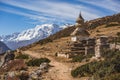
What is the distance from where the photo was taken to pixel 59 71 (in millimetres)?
42750

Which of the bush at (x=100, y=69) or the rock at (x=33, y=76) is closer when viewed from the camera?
the bush at (x=100, y=69)

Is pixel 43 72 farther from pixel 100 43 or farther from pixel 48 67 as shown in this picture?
pixel 100 43

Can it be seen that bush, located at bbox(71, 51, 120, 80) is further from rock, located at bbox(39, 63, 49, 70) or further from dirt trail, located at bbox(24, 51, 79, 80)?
rock, located at bbox(39, 63, 49, 70)

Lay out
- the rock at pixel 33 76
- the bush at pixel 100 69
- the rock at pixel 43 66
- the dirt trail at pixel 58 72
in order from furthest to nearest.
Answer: the rock at pixel 43 66 < the rock at pixel 33 76 < the dirt trail at pixel 58 72 < the bush at pixel 100 69

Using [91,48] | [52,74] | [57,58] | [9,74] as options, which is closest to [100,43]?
[91,48]

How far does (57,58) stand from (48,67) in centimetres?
901

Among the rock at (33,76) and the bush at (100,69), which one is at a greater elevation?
the bush at (100,69)

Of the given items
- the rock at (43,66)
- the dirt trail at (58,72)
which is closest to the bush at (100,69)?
the dirt trail at (58,72)

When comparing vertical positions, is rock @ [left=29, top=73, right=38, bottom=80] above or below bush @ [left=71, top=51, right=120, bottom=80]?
below

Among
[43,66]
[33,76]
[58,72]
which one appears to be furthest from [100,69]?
[43,66]

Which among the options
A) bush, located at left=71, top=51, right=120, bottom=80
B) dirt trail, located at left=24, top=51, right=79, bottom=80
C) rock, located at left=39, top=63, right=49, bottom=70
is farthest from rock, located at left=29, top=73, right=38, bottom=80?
bush, located at left=71, top=51, right=120, bottom=80

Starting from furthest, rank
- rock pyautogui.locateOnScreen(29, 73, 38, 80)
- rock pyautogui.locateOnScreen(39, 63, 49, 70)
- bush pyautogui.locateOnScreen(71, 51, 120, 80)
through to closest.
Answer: rock pyautogui.locateOnScreen(39, 63, 49, 70) < rock pyautogui.locateOnScreen(29, 73, 38, 80) < bush pyautogui.locateOnScreen(71, 51, 120, 80)

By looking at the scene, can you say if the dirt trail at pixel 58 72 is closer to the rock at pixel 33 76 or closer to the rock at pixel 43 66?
the rock at pixel 43 66

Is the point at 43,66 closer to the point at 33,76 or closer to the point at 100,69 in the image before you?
the point at 33,76
